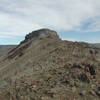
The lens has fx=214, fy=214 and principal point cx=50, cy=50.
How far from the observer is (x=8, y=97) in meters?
21.6

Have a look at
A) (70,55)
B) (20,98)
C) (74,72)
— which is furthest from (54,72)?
(70,55)

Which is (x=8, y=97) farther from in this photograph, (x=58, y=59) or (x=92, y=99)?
(x=58, y=59)

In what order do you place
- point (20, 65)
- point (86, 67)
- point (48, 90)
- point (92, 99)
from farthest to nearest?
point (20, 65), point (86, 67), point (48, 90), point (92, 99)

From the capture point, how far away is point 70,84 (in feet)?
72.8

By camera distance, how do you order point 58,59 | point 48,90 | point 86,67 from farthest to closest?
1. point 58,59
2. point 86,67
3. point 48,90

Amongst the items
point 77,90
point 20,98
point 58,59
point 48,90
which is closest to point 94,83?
point 77,90

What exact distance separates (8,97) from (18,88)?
4.87 feet

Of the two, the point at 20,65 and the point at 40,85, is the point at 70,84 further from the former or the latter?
the point at 20,65

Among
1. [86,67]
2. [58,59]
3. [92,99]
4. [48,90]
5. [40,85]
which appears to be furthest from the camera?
[58,59]

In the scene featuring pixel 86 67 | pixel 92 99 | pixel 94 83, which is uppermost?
pixel 86 67

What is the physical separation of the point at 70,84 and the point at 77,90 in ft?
4.01

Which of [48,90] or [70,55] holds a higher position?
[70,55]

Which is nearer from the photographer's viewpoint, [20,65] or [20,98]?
[20,98]

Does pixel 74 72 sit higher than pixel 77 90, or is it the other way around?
pixel 74 72
